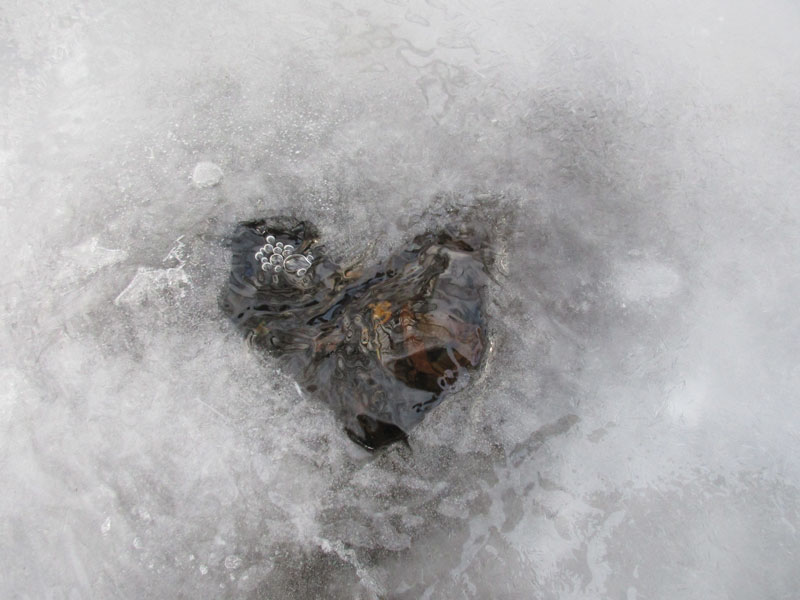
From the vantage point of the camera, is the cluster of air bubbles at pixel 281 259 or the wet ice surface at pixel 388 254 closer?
the wet ice surface at pixel 388 254

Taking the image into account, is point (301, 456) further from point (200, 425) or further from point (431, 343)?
point (431, 343)

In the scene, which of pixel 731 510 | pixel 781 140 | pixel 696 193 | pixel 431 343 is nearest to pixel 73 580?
pixel 431 343

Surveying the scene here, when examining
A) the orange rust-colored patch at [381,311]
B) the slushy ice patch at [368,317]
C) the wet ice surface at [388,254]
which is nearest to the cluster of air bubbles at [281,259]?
the slushy ice patch at [368,317]

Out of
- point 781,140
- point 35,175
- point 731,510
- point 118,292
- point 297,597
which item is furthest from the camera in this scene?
point 781,140

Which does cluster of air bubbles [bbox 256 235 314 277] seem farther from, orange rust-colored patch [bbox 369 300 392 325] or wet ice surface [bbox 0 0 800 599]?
orange rust-colored patch [bbox 369 300 392 325]

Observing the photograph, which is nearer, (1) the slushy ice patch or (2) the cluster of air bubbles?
(1) the slushy ice patch

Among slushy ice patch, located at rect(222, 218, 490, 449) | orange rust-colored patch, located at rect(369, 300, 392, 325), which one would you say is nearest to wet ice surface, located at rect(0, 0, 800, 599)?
slushy ice patch, located at rect(222, 218, 490, 449)

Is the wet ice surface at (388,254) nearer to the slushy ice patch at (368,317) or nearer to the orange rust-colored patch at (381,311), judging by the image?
the slushy ice patch at (368,317)

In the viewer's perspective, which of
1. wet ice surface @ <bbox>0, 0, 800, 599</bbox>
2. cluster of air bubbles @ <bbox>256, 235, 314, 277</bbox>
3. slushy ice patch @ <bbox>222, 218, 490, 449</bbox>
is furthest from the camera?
cluster of air bubbles @ <bbox>256, 235, 314, 277</bbox>

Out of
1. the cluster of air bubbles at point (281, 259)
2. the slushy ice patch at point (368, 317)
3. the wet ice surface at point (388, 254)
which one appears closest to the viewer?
the wet ice surface at point (388, 254)
